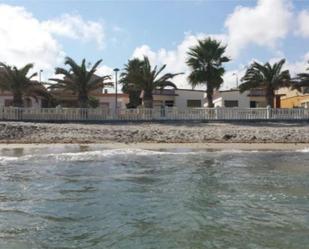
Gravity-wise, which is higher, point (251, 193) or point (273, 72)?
point (273, 72)

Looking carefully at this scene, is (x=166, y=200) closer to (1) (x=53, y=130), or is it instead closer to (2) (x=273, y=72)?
(1) (x=53, y=130)

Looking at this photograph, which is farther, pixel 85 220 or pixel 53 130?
pixel 53 130

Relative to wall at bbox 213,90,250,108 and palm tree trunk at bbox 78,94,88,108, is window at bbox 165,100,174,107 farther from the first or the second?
palm tree trunk at bbox 78,94,88,108

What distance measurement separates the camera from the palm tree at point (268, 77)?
42.3 meters

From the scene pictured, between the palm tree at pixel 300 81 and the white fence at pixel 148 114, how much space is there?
542 centimetres

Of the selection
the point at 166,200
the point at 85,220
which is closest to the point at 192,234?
the point at 85,220

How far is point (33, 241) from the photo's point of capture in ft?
28.2

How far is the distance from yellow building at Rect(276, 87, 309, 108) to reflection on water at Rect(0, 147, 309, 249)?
32.5 meters

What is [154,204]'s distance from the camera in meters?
11.7

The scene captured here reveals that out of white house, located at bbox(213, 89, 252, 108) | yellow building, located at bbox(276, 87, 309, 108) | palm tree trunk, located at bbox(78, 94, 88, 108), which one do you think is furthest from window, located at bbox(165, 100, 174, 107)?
palm tree trunk, located at bbox(78, 94, 88, 108)

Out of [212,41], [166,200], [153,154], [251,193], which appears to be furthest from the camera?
[212,41]

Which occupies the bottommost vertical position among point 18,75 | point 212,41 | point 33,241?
point 33,241

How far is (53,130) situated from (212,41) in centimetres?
1741

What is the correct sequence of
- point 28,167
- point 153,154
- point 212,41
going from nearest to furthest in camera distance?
point 28,167 < point 153,154 < point 212,41
